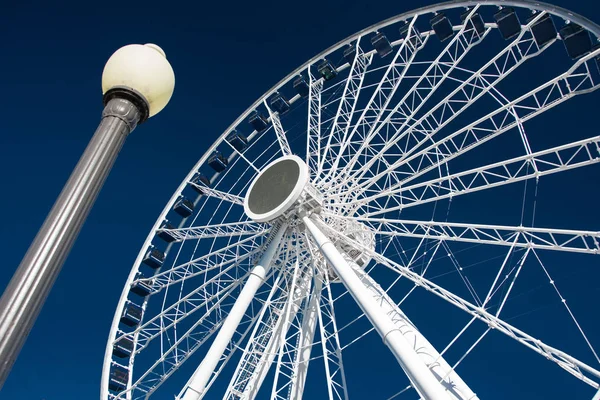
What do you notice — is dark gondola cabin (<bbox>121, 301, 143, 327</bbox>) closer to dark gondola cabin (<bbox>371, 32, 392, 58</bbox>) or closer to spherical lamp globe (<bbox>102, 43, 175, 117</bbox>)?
dark gondola cabin (<bbox>371, 32, 392, 58</bbox>)

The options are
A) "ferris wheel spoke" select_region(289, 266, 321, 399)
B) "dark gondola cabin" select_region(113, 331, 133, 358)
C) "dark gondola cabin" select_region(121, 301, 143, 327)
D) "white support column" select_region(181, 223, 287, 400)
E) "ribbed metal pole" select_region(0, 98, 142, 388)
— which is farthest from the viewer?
"dark gondola cabin" select_region(121, 301, 143, 327)

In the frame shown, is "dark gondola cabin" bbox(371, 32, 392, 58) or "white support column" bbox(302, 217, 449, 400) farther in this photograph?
"dark gondola cabin" bbox(371, 32, 392, 58)

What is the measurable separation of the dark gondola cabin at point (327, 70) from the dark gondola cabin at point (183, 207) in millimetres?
8744

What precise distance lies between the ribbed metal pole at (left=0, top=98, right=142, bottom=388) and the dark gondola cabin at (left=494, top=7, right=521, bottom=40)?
15981 millimetres

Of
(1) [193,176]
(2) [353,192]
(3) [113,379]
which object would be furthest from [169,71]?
(1) [193,176]

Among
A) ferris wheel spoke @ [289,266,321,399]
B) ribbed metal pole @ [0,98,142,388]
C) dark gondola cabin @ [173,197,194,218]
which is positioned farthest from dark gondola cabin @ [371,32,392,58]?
ribbed metal pole @ [0,98,142,388]

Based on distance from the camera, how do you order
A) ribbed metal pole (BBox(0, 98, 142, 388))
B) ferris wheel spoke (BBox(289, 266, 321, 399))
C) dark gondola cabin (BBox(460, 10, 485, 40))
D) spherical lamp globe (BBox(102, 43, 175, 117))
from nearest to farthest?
1. ribbed metal pole (BBox(0, 98, 142, 388))
2. spherical lamp globe (BBox(102, 43, 175, 117))
3. ferris wheel spoke (BBox(289, 266, 321, 399))
4. dark gondola cabin (BBox(460, 10, 485, 40))

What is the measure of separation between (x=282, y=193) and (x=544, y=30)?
9.94 m

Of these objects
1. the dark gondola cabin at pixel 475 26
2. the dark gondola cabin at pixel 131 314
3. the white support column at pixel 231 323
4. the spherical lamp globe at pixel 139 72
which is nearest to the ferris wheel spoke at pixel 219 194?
the white support column at pixel 231 323

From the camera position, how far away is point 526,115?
1480 centimetres

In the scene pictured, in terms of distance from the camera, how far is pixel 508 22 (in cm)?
1658

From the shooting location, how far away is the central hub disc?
16.7 m

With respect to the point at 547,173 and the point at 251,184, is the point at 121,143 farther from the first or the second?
the point at 251,184

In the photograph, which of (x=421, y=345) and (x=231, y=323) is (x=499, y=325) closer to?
(x=421, y=345)
